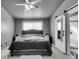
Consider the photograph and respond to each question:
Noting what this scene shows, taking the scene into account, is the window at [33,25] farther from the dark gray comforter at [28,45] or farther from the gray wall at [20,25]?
the dark gray comforter at [28,45]

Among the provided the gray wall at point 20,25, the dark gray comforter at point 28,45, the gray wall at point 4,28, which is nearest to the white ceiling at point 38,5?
the gray wall at point 4,28

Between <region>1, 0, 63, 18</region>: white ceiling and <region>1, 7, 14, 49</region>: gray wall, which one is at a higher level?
<region>1, 0, 63, 18</region>: white ceiling

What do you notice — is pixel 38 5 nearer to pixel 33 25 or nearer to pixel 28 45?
pixel 28 45

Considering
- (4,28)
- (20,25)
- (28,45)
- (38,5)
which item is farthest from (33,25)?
(28,45)

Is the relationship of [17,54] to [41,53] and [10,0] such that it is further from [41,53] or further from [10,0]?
[10,0]

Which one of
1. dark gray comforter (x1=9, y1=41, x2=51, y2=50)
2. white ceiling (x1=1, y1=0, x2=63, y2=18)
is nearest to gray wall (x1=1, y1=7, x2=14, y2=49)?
white ceiling (x1=1, y1=0, x2=63, y2=18)

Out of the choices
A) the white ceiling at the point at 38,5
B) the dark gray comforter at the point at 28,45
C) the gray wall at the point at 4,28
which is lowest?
the dark gray comforter at the point at 28,45

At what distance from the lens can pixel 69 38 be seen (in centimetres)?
434

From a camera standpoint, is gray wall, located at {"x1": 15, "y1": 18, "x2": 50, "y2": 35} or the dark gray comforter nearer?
the dark gray comforter

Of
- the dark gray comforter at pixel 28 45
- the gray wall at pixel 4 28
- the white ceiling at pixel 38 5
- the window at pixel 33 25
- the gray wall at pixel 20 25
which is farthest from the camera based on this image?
the gray wall at pixel 20 25

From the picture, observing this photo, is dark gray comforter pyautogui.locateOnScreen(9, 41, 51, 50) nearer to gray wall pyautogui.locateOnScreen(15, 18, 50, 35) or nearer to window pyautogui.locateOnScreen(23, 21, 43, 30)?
window pyautogui.locateOnScreen(23, 21, 43, 30)

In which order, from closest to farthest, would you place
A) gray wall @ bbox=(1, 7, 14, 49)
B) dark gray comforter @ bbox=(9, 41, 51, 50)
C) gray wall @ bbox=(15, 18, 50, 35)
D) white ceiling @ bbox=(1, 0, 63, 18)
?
dark gray comforter @ bbox=(9, 41, 51, 50) < white ceiling @ bbox=(1, 0, 63, 18) < gray wall @ bbox=(1, 7, 14, 49) < gray wall @ bbox=(15, 18, 50, 35)

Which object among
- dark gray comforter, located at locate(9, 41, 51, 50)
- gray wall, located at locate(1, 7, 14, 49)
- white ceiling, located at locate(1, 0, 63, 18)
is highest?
white ceiling, located at locate(1, 0, 63, 18)

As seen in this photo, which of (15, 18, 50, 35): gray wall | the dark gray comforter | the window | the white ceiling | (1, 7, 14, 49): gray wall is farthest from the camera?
(15, 18, 50, 35): gray wall
